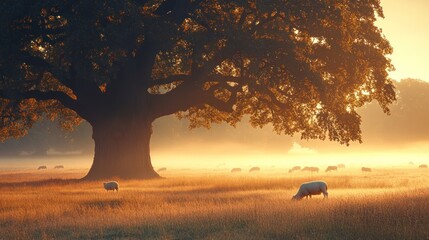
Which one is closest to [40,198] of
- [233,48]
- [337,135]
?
[233,48]

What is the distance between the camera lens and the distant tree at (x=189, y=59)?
29.5 meters

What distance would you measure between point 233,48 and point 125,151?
1092 centimetres

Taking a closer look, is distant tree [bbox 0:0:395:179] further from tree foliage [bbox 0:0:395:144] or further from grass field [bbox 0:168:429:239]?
grass field [bbox 0:168:429:239]

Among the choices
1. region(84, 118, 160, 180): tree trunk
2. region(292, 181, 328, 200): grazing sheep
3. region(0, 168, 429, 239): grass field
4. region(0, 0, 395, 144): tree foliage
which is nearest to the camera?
region(0, 168, 429, 239): grass field

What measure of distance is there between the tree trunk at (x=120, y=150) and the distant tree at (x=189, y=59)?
7 centimetres

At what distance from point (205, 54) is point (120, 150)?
878 centimetres

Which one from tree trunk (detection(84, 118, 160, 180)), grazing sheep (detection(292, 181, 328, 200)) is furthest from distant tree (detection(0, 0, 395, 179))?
grazing sheep (detection(292, 181, 328, 200))

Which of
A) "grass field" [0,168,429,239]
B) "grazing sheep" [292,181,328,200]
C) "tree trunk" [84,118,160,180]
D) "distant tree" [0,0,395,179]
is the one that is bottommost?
"grass field" [0,168,429,239]

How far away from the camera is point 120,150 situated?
126 ft

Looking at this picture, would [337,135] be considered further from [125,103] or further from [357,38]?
[125,103]

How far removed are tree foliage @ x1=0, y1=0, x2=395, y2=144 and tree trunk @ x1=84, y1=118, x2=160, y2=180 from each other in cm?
61

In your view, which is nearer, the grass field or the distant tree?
the grass field

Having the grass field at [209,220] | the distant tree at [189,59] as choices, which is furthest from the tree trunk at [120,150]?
the grass field at [209,220]

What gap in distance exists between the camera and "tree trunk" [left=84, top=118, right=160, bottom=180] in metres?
38.2
